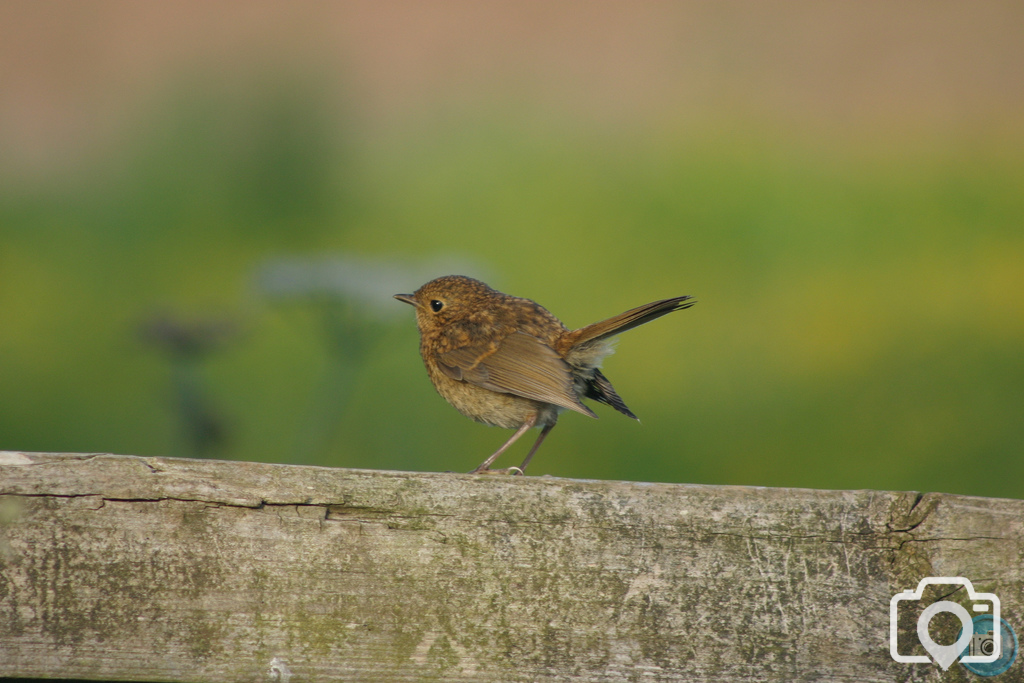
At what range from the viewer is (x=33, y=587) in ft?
5.04

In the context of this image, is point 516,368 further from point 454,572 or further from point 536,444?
→ point 454,572

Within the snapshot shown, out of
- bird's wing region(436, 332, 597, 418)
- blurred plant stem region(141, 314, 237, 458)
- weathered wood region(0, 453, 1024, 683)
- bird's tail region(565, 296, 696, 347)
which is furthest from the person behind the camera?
blurred plant stem region(141, 314, 237, 458)

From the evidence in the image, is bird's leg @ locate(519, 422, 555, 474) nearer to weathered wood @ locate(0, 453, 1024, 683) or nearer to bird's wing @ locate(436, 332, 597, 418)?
bird's wing @ locate(436, 332, 597, 418)

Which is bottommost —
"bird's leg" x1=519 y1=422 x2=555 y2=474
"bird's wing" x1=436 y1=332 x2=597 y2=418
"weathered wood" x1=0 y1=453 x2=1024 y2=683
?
"weathered wood" x1=0 y1=453 x2=1024 y2=683

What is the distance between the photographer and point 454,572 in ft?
5.42

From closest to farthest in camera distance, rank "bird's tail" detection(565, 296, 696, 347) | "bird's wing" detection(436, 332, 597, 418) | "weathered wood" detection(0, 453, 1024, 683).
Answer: "weathered wood" detection(0, 453, 1024, 683) < "bird's tail" detection(565, 296, 696, 347) < "bird's wing" detection(436, 332, 597, 418)

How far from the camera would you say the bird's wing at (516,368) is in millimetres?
3201

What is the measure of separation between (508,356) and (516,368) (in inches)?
2.7

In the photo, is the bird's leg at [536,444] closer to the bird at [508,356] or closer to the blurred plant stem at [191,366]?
the bird at [508,356]

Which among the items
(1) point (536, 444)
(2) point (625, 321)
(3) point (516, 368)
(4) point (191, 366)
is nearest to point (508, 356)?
(3) point (516, 368)

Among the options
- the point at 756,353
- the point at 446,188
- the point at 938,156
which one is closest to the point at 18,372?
the point at 446,188

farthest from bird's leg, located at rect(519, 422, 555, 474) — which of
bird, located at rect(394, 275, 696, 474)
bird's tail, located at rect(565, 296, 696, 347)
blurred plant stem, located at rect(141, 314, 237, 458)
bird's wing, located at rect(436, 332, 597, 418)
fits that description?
blurred plant stem, located at rect(141, 314, 237, 458)

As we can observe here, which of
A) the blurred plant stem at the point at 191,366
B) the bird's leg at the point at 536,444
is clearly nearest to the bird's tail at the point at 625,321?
the bird's leg at the point at 536,444

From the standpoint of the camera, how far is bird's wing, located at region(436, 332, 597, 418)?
3201mm
